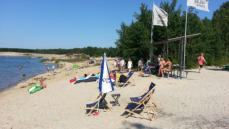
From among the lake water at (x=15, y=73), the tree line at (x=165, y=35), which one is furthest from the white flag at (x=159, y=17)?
the lake water at (x=15, y=73)

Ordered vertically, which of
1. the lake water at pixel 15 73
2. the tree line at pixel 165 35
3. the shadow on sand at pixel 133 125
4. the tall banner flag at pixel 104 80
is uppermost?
the tree line at pixel 165 35

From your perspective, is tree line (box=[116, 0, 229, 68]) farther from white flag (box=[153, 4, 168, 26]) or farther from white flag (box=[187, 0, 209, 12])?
white flag (box=[187, 0, 209, 12])

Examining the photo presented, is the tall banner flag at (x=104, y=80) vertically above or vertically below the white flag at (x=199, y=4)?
below

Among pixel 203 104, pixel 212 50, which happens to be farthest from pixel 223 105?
pixel 212 50

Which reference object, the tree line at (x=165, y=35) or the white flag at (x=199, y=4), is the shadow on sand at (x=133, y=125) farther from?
the tree line at (x=165, y=35)

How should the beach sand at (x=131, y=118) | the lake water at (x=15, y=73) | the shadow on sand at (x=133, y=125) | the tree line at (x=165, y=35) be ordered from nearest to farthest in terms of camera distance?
the shadow on sand at (x=133, y=125) → the beach sand at (x=131, y=118) → the tree line at (x=165, y=35) → the lake water at (x=15, y=73)

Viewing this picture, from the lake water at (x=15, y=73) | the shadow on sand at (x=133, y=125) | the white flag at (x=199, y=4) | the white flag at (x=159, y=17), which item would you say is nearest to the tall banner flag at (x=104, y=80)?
the shadow on sand at (x=133, y=125)

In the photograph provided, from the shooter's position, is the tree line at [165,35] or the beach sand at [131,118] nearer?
the beach sand at [131,118]

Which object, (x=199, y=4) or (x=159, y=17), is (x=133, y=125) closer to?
(x=199, y=4)

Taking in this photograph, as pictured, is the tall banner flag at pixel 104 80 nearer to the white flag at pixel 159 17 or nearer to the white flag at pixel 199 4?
the white flag at pixel 199 4

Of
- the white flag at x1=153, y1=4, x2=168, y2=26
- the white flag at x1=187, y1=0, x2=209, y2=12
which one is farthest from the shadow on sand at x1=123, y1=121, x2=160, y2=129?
the white flag at x1=153, y1=4, x2=168, y2=26

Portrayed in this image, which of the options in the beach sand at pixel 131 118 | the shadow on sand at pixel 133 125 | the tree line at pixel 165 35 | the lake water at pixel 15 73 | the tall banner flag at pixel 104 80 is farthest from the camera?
the lake water at pixel 15 73

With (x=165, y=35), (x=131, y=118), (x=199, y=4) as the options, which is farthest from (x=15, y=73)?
(x=199, y=4)

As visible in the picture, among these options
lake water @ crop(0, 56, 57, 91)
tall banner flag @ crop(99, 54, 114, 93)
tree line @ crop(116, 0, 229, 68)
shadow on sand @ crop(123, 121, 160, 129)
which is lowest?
lake water @ crop(0, 56, 57, 91)
